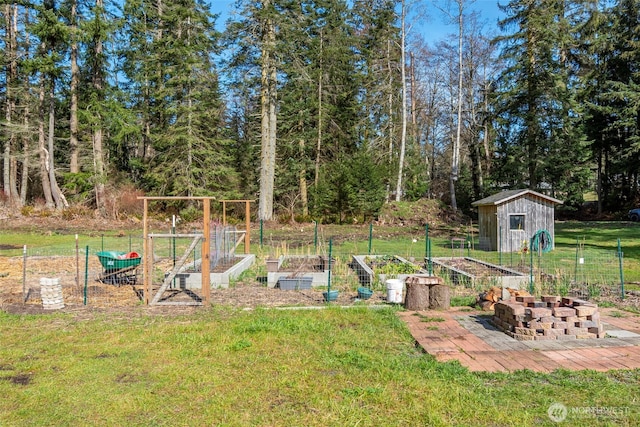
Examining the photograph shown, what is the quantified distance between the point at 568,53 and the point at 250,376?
3714 centimetres

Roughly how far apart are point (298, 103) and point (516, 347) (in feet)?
79.9

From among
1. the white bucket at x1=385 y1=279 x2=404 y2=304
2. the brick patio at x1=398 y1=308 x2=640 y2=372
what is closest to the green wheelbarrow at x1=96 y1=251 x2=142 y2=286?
the white bucket at x1=385 y1=279 x2=404 y2=304

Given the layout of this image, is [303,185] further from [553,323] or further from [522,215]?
[553,323]

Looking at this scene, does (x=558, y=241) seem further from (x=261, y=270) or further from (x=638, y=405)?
(x=638, y=405)

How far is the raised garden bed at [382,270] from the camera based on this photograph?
A: 952 centimetres

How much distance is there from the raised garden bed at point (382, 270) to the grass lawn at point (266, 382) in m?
3.43

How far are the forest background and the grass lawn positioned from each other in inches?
737

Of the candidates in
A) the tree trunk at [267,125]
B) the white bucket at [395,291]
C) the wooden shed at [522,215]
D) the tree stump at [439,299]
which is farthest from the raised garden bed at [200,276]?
the tree trunk at [267,125]

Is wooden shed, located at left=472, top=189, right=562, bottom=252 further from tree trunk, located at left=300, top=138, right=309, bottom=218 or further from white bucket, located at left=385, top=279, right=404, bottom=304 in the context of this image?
tree trunk, located at left=300, top=138, right=309, bottom=218

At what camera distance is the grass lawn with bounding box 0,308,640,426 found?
3537 millimetres

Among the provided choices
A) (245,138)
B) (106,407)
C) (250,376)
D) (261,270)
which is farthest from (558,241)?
(245,138)

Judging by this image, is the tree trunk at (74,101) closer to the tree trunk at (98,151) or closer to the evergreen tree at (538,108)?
the tree trunk at (98,151)

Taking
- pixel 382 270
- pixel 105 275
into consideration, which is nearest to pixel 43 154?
pixel 105 275

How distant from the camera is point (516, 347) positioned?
5.29 metres
